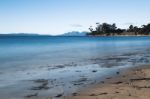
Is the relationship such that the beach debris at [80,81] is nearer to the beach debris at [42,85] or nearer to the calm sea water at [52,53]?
the beach debris at [42,85]

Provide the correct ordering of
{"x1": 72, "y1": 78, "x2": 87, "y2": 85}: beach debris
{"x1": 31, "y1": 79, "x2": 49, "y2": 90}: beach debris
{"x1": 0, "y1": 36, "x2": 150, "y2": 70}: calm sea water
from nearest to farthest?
{"x1": 31, "y1": 79, "x2": 49, "y2": 90}: beach debris < {"x1": 72, "y1": 78, "x2": 87, "y2": 85}: beach debris < {"x1": 0, "y1": 36, "x2": 150, "y2": 70}: calm sea water

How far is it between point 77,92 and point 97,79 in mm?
5006

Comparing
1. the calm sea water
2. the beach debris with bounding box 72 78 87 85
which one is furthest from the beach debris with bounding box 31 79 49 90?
the calm sea water

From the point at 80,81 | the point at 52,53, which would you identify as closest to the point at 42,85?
the point at 80,81

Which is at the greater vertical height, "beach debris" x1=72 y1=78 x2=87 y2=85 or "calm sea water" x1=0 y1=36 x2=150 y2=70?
"beach debris" x1=72 y1=78 x2=87 y2=85

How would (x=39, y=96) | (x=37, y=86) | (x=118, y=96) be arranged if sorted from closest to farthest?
(x=118, y=96), (x=39, y=96), (x=37, y=86)

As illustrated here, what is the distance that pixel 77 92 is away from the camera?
53.6ft

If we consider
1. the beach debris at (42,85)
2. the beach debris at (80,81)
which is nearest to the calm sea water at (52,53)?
the beach debris at (42,85)

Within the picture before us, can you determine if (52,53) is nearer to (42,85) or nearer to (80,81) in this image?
(80,81)

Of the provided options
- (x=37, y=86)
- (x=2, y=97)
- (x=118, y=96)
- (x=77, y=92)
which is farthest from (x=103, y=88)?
(x=2, y=97)

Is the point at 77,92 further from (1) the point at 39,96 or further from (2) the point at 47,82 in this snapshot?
(2) the point at 47,82

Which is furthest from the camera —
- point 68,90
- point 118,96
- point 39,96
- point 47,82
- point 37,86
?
point 47,82

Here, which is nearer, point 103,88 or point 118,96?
point 118,96

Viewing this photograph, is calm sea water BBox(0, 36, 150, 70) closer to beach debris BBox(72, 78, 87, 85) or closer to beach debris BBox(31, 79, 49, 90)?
beach debris BBox(31, 79, 49, 90)
